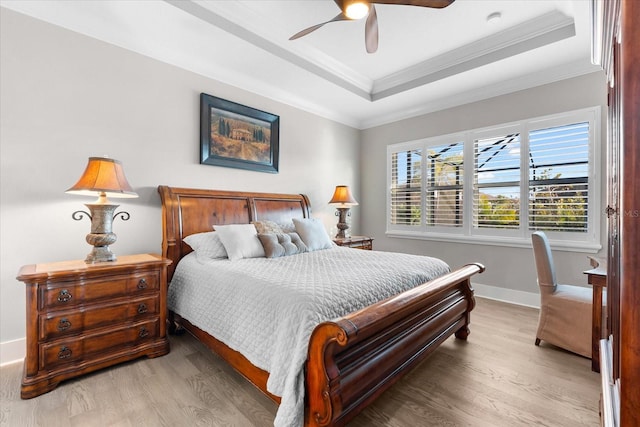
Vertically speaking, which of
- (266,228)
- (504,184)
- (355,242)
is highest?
(504,184)

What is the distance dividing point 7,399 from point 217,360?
3.98 feet

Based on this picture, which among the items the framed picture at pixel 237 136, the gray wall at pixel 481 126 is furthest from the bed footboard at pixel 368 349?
the framed picture at pixel 237 136

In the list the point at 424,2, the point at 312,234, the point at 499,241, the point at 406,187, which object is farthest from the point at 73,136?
the point at 499,241

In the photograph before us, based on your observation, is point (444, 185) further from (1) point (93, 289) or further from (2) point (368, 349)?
(1) point (93, 289)

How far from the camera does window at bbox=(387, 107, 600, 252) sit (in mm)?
3158

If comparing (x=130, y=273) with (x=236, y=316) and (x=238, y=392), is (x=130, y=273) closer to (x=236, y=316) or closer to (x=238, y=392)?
(x=236, y=316)

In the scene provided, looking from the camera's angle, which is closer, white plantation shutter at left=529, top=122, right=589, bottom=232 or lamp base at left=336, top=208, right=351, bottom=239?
white plantation shutter at left=529, top=122, right=589, bottom=232

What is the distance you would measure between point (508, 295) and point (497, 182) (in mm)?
1446

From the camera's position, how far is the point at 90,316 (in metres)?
2.00

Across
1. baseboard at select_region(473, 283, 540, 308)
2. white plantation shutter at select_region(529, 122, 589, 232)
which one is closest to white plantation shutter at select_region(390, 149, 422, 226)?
baseboard at select_region(473, 283, 540, 308)

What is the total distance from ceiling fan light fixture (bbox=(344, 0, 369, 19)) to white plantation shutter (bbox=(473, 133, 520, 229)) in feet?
8.81

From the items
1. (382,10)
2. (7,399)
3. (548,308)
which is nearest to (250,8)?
(382,10)

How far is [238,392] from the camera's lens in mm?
1857

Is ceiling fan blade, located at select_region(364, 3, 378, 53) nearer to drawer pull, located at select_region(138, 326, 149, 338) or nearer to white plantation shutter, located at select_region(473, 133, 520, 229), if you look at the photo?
white plantation shutter, located at select_region(473, 133, 520, 229)
